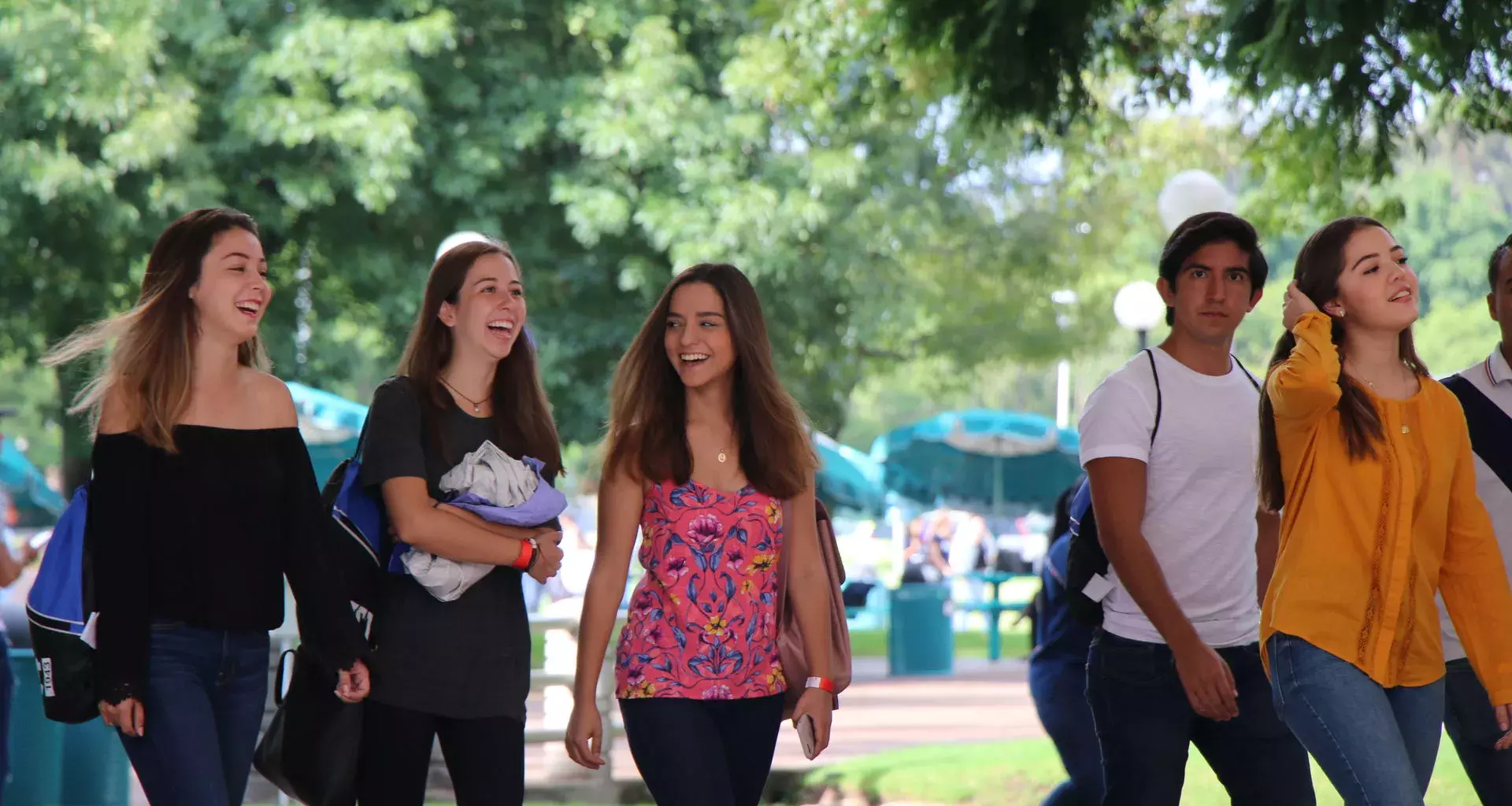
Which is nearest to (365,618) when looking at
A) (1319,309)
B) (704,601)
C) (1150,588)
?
(704,601)

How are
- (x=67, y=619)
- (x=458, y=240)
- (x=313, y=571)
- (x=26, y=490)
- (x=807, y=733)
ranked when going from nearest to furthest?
(x=67, y=619) < (x=313, y=571) < (x=807, y=733) < (x=458, y=240) < (x=26, y=490)

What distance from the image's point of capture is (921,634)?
2083 cm

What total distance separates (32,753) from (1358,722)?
735 centimetres

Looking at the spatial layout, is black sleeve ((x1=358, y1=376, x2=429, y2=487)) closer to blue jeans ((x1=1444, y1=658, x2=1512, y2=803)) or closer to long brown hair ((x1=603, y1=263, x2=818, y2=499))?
long brown hair ((x1=603, y1=263, x2=818, y2=499))

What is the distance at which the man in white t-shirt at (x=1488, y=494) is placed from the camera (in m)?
5.06

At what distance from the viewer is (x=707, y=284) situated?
5.09 metres

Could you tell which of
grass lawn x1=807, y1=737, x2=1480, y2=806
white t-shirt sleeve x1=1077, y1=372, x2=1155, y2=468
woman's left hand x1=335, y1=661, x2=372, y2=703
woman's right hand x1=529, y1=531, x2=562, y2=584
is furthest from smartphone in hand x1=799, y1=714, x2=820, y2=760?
grass lawn x1=807, y1=737, x2=1480, y2=806

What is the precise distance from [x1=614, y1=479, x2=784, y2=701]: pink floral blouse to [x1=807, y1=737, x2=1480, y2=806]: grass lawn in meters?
4.90

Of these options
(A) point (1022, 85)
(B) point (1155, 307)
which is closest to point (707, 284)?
(A) point (1022, 85)

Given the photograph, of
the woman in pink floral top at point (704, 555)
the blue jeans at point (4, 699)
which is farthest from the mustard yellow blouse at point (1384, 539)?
the blue jeans at point (4, 699)

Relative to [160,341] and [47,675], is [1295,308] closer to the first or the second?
[160,341]

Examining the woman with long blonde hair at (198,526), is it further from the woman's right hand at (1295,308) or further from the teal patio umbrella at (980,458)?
the teal patio umbrella at (980,458)

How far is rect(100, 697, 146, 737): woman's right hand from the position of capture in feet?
14.3

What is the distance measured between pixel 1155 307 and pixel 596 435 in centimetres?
664
